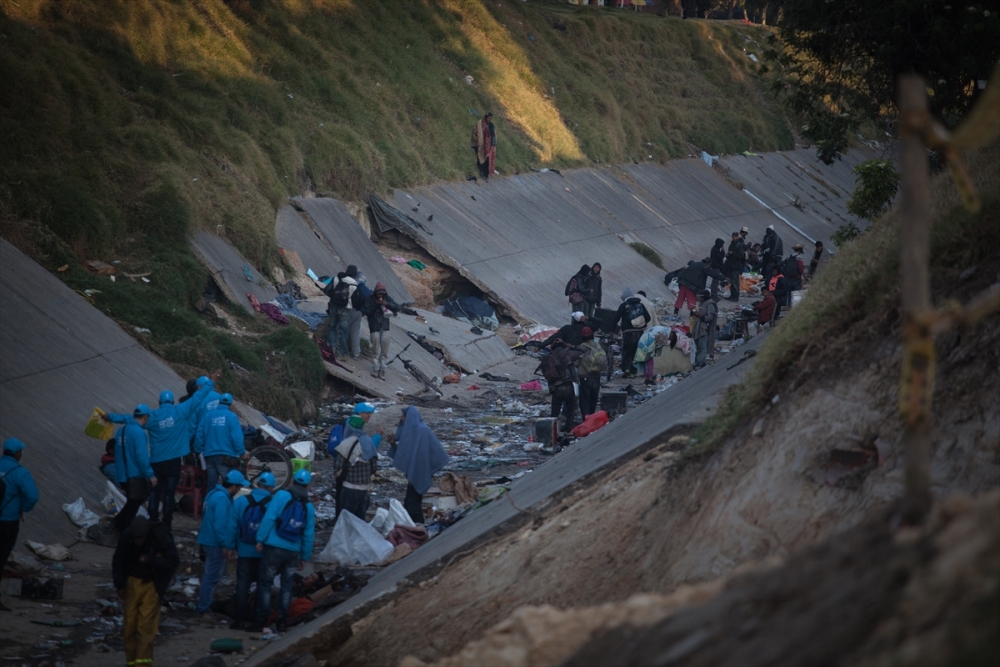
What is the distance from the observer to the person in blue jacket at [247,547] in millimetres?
9109

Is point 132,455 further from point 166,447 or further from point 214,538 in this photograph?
point 214,538

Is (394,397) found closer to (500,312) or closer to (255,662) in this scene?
(500,312)

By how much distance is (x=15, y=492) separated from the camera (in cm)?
865

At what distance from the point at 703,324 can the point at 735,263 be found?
321 inches

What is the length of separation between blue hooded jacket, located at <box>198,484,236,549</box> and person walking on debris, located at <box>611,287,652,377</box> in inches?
413

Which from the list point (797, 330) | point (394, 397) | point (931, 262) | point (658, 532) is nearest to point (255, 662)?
point (658, 532)

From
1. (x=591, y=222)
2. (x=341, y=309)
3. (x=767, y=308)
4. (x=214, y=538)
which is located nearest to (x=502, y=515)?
(x=214, y=538)

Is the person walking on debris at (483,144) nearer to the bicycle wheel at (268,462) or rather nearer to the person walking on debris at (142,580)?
the bicycle wheel at (268,462)

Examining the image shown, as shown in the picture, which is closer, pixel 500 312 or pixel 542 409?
pixel 542 409

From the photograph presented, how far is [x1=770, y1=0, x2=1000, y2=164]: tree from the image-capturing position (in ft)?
38.5

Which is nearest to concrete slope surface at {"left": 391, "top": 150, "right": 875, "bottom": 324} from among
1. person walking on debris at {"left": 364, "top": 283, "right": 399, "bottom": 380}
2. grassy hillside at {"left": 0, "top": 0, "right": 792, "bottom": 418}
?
grassy hillside at {"left": 0, "top": 0, "right": 792, "bottom": 418}

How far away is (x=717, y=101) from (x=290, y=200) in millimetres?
26962

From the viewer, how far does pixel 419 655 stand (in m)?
6.68

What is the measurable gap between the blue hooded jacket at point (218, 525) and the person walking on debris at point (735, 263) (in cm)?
1820
